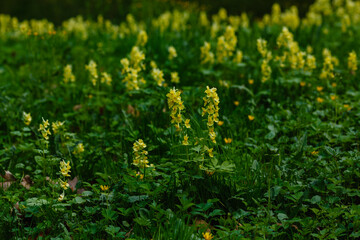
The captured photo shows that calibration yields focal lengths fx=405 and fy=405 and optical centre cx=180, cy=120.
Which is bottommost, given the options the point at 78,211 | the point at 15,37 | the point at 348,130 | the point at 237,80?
the point at 78,211

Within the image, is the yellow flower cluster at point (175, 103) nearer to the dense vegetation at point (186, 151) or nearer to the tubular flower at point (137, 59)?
the dense vegetation at point (186, 151)

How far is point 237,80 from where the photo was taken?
13.3 feet

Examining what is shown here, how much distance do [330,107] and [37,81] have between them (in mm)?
2759

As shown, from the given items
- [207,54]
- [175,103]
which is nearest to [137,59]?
[207,54]

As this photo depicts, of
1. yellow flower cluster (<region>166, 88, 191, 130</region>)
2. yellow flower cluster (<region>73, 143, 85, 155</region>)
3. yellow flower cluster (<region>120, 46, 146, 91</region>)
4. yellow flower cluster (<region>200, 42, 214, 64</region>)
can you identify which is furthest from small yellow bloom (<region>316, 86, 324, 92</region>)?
yellow flower cluster (<region>73, 143, 85, 155</region>)

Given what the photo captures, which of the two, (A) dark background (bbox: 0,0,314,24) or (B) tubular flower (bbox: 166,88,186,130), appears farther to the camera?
(A) dark background (bbox: 0,0,314,24)

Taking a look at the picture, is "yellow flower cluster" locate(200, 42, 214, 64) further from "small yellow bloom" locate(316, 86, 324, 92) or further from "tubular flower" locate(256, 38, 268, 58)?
"small yellow bloom" locate(316, 86, 324, 92)

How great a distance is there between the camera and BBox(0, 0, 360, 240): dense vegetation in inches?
83.7

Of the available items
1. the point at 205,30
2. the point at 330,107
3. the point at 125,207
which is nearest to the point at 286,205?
the point at 125,207

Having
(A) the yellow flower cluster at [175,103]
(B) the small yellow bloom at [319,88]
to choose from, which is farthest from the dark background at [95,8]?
(A) the yellow flower cluster at [175,103]

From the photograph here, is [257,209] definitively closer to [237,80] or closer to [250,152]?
[250,152]

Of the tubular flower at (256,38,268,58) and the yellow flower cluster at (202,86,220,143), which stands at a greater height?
the tubular flower at (256,38,268,58)

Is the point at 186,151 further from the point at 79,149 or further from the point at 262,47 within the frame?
the point at 262,47

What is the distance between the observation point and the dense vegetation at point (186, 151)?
2127mm
